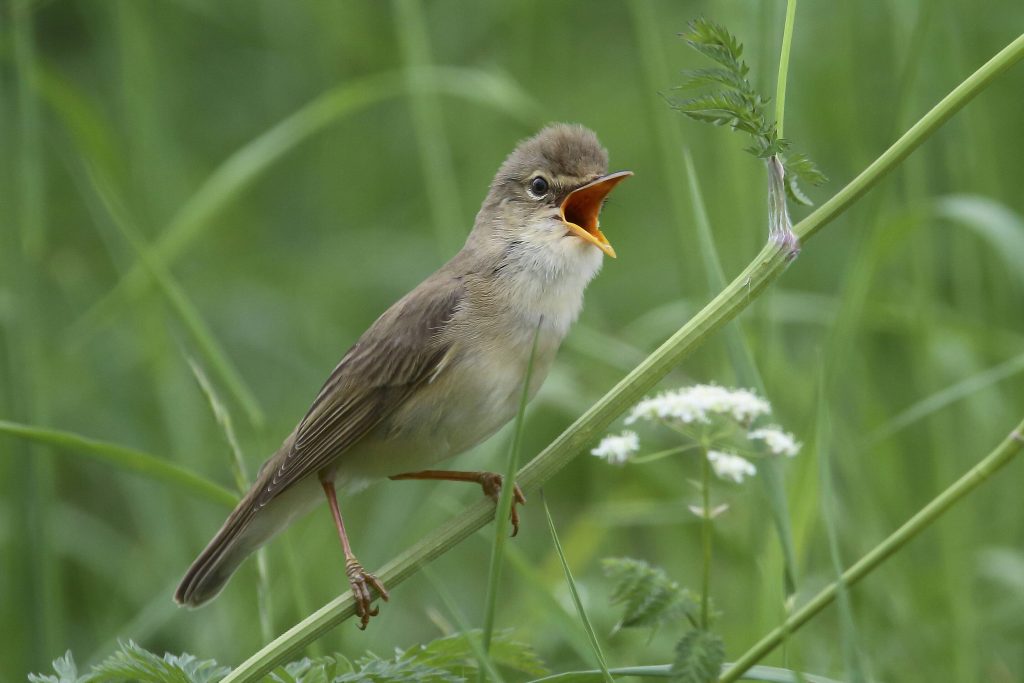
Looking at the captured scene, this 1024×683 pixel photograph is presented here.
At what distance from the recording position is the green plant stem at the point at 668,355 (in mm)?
1851

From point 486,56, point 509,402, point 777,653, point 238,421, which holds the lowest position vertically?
point 777,653

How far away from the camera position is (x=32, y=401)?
9.57ft

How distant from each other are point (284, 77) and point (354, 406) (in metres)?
3.44

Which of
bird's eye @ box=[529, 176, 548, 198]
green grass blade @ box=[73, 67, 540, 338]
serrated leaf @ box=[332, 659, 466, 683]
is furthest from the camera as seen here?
green grass blade @ box=[73, 67, 540, 338]

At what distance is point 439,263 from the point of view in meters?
5.34

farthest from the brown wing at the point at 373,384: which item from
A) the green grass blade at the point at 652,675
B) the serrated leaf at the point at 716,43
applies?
the serrated leaf at the point at 716,43

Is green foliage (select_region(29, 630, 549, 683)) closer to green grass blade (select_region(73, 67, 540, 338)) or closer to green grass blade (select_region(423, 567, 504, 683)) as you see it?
green grass blade (select_region(423, 567, 504, 683))

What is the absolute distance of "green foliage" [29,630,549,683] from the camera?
1.92 meters

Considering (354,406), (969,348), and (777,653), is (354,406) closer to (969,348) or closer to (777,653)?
(777,653)

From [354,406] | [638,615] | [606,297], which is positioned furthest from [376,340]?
[606,297]

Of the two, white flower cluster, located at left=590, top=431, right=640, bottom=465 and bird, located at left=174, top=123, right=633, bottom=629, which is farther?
bird, located at left=174, top=123, right=633, bottom=629

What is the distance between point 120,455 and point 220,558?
2.16ft

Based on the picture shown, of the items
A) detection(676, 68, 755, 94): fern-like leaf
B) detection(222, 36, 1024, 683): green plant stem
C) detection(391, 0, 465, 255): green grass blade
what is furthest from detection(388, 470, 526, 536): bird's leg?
detection(676, 68, 755, 94): fern-like leaf

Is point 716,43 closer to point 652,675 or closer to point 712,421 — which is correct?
point 712,421
